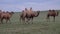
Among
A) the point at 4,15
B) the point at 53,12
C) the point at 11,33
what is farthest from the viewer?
the point at 53,12

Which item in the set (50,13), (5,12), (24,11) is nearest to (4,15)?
(5,12)

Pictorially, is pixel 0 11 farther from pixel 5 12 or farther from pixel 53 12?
pixel 53 12

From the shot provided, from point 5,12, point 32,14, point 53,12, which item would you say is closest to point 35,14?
point 32,14

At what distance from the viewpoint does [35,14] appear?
66.6 ft

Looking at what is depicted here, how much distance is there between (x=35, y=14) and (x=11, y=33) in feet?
27.1

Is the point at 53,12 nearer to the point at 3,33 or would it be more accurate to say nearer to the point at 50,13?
the point at 50,13

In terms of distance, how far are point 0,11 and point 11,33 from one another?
8.54 meters

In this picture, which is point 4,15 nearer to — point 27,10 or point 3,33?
point 27,10

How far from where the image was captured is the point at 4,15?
20000mm

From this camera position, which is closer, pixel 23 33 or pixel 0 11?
pixel 23 33

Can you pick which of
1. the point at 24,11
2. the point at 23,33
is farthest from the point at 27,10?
the point at 23,33

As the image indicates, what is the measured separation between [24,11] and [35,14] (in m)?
1.06

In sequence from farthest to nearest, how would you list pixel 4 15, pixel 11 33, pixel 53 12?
1. pixel 53 12
2. pixel 4 15
3. pixel 11 33

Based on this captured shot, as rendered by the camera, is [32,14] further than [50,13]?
No
